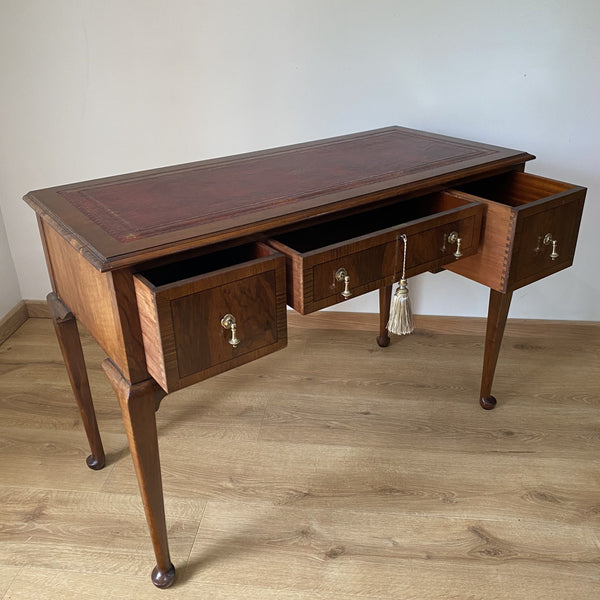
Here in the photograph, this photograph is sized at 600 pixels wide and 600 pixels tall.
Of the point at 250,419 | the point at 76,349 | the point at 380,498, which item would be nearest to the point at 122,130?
the point at 76,349

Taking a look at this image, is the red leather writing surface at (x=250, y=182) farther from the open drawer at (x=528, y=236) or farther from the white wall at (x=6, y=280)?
the white wall at (x=6, y=280)

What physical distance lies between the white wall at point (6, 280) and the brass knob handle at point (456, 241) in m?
1.60

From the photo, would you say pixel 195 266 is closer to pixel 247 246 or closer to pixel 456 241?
pixel 247 246

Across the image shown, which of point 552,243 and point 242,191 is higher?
point 242,191

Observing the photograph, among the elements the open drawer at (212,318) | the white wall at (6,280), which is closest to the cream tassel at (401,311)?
the open drawer at (212,318)

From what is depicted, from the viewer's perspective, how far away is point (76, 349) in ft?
4.54

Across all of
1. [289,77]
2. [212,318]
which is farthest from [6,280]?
[212,318]

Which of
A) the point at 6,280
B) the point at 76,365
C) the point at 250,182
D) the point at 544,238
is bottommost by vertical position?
the point at 6,280

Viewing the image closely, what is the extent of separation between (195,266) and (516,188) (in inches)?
32.1

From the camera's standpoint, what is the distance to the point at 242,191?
126 cm

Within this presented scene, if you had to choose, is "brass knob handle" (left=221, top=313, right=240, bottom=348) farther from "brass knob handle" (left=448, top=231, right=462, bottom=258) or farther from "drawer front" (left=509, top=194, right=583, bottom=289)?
"drawer front" (left=509, top=194, right=583, bottom=289)

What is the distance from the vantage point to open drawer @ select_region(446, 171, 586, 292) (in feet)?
4.27

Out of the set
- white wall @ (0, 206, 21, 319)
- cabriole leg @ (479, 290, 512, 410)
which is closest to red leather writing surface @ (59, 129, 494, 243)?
cabriole leg @ (479, 290, 512, 410)

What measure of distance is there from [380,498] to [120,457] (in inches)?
25.9
